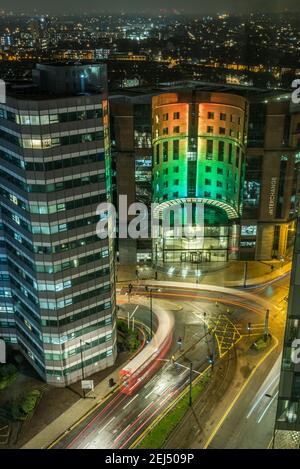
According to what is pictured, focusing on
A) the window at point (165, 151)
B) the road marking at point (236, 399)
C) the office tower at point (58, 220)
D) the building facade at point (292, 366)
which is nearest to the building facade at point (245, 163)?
the window at point (165, 151)

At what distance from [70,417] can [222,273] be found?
50782 mm

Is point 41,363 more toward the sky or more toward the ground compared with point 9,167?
more toward the ground

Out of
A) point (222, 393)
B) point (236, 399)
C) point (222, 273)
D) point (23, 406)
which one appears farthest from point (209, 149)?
point (23, 406)

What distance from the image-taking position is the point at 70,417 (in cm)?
6825

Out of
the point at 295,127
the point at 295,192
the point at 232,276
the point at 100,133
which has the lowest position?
the point at 232,276

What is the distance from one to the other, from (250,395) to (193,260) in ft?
146

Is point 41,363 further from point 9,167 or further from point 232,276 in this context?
point 232,276

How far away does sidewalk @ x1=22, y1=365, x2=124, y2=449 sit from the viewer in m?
64.2

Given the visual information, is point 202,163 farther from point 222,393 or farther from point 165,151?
point 222,393

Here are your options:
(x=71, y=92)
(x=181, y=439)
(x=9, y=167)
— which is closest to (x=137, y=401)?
(x=181, y=439)

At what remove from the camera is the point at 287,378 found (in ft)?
154

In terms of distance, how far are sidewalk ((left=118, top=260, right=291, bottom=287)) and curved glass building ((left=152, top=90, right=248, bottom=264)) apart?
327cm

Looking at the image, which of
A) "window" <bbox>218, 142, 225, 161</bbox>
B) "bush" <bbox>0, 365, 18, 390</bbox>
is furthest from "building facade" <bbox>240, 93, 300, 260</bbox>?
"bush" <bbox>0, 365, 18, 390</bbox>

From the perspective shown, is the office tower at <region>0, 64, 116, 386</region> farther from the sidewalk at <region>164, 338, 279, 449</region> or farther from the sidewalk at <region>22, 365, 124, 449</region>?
the sidewalk at <region>164, 338, 279, 449</region>
